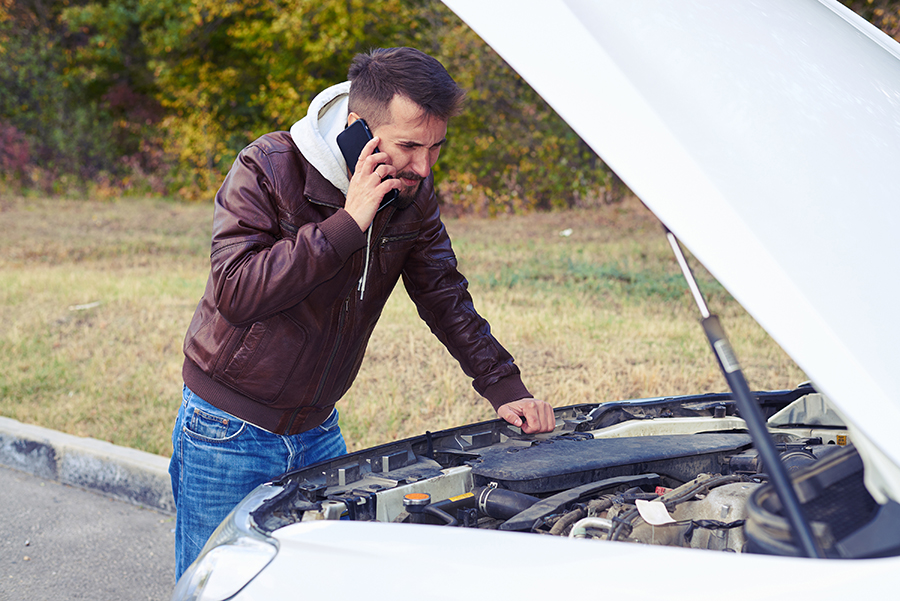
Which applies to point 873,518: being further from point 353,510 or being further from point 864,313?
point 353,510

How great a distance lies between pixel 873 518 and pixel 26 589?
11.1 ft

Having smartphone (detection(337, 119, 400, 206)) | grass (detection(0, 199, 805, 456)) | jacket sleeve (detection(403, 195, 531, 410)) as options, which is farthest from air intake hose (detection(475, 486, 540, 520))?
grass (detection(0, 199, 805, 456))

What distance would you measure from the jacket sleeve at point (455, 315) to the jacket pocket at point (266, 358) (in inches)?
21.2

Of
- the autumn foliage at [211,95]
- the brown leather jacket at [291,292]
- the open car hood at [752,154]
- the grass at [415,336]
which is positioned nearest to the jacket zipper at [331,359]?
the brown leather jacket at [291,292]

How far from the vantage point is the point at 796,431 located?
100 inches

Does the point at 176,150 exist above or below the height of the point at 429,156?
below

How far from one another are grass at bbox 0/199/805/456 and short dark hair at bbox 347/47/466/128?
282cm

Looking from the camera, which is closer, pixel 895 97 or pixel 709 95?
pixel 709 95

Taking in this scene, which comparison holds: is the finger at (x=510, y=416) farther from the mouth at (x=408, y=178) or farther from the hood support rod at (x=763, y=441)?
the hood support rod at (x=763, y=441)

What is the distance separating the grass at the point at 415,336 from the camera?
17.1ft

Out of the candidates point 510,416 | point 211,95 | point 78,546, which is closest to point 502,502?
point 510,416

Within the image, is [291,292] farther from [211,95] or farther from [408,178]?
[211,95]

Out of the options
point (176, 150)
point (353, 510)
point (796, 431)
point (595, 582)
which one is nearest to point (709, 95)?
point (595, 582)

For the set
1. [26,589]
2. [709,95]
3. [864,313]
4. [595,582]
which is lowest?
[26,589]
